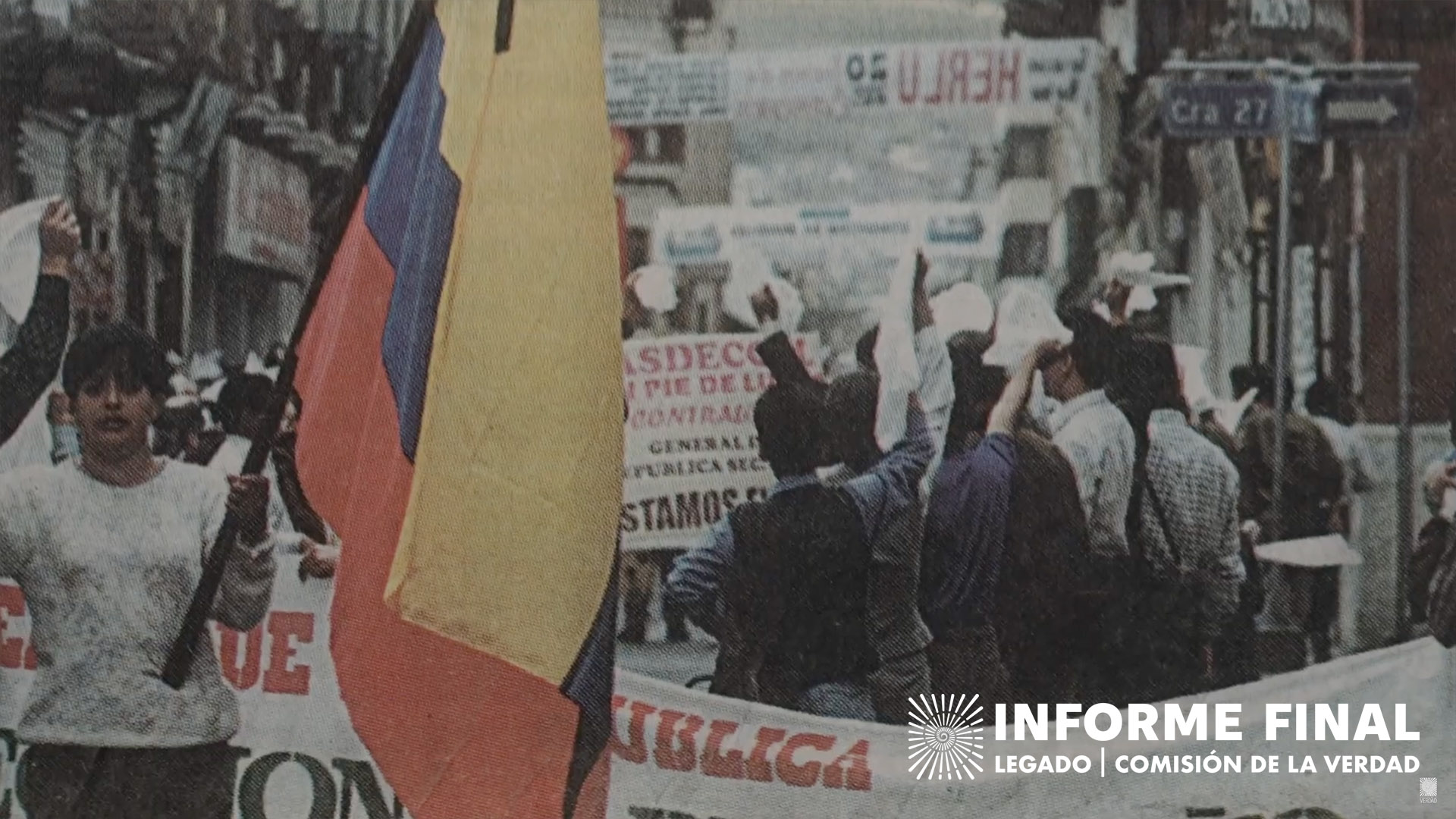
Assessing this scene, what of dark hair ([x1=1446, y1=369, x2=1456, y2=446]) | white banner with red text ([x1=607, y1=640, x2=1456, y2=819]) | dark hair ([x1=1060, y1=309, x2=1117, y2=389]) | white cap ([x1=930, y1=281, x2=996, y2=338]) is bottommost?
Result: white banner with red text ([x1=607, y1=640, x2=1456, y2=819])

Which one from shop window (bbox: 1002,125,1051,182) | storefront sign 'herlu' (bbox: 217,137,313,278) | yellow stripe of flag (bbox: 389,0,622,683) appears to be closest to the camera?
yellow stripe of flag (bbox: 389,0,622,683)

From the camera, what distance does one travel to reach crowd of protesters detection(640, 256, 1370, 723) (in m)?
4.09

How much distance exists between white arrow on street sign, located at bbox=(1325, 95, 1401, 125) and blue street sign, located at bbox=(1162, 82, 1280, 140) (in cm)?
14

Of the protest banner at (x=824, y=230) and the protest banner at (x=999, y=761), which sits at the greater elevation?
the protest banner at (x=824, y=230)

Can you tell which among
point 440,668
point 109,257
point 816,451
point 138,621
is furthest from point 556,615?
point 109,257

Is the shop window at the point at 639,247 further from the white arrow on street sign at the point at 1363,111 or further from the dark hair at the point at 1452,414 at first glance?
the dark hair at the point at 1452,414

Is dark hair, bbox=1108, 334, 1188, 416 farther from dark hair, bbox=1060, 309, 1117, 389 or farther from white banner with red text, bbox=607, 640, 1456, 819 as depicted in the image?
white banner with red text, bbox=607, 640, 1456, 819

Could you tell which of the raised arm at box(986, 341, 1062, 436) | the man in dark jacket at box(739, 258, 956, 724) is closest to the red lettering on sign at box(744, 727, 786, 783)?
the man in dark jacket at box(739, 258, 956, 724)

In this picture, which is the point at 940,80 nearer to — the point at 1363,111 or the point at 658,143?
the point at 658,143

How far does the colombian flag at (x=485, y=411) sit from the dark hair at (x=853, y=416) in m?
0.53

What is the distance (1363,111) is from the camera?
4.09m

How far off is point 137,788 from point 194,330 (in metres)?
1.17

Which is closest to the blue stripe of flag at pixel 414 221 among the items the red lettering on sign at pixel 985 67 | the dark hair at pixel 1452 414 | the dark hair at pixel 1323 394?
the red lettering on sign at pixel 985 67

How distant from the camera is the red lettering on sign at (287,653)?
4199 millimetres
